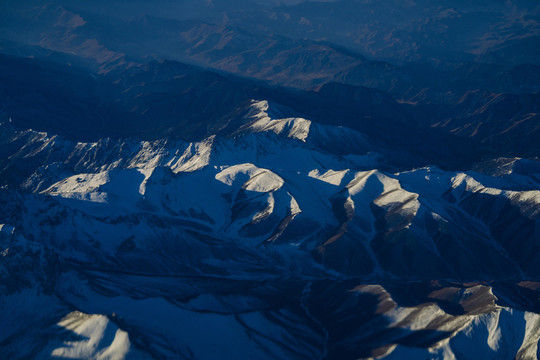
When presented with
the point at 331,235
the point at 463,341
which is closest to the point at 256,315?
the point at 463,341

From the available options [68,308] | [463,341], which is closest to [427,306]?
[463,341]

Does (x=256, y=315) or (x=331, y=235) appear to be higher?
(x=256, y=315)

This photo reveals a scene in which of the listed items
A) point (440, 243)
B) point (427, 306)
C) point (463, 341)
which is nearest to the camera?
point (463, 341)

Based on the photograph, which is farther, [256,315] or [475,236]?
[475,236]

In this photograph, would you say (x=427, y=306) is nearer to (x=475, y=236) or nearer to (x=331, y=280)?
(x=331, y=280)

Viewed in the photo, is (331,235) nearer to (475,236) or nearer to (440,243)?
(440,243)

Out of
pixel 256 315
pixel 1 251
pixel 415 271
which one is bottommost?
pixel 415 271

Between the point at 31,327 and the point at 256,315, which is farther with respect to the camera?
the point at 256,315

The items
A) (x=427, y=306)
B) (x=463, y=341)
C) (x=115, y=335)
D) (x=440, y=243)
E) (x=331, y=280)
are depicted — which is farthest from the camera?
(x=440, y=243)

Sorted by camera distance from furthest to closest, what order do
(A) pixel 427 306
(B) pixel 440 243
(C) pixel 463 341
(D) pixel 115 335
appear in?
(B) pixel 440 243 < (A) pixel 427 306 < (C) pixel 463 341 < (D) pixel 115 335

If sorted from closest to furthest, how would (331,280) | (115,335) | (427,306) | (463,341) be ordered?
(115,335) → (463,341) → (427,306) → (331,280)
